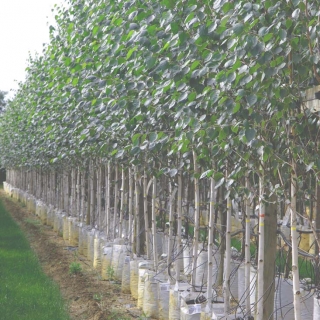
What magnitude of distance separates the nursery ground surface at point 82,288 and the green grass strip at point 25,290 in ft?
0.49

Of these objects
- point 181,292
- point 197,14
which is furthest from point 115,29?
point 181,292

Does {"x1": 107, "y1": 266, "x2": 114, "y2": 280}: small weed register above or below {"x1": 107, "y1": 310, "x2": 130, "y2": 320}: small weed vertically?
above

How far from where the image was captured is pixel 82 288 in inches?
365

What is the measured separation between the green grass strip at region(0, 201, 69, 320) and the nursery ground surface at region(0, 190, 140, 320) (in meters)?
0.15

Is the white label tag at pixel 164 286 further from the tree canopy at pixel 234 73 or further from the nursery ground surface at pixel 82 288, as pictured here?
the tree canopy at pixel 234 73

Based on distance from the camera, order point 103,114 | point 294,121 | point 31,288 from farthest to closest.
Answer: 1. point 31,288
2. point 103,114
3. point 294,121

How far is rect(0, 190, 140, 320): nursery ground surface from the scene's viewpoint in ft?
25.5

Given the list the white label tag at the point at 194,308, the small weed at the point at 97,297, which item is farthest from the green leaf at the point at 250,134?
the small weed at the point at 97,297

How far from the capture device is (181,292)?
6668mm

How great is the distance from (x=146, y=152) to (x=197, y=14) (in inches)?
146

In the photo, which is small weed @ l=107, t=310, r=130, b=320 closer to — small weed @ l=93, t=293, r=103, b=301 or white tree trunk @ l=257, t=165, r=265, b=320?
small weed @ l=93, t=293, r=103, b=301

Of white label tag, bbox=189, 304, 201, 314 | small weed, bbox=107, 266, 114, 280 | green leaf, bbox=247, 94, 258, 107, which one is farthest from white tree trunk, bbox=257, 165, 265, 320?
small weed, bbox=107, 266, 114, 280

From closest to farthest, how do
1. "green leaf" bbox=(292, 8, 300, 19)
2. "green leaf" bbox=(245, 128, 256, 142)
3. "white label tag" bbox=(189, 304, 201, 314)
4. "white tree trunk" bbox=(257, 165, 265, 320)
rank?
"green leaf" bbox=(292, 8, 300, 19) < "green leaf" bbox=(245, 128, 256, 142) < "white tree trunk" bbox=(257, 165, 265, 320) < "white label tag" bbox=(189, 304, 201, 314)

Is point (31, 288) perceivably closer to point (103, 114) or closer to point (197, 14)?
point (103, 114)
